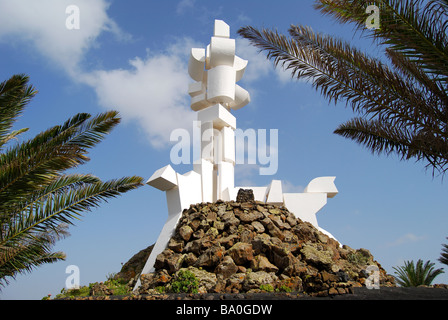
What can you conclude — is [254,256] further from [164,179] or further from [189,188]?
[164,179]

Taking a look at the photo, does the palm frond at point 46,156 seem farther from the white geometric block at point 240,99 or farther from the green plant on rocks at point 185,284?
the white geometric block at point 240,99

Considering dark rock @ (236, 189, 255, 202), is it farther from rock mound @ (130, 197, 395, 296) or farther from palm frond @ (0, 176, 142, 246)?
palm frond @ (0, 176, 142, 246)

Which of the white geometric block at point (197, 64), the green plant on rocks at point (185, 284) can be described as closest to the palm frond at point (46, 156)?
the green plant on rocks at point (185, 284)

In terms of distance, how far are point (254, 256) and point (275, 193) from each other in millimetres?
3723

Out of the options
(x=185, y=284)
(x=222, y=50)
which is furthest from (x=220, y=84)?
(x=185, y=284)

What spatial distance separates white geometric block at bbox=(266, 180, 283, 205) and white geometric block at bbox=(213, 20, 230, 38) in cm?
574

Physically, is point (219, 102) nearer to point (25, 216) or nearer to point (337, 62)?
point (337, 62)

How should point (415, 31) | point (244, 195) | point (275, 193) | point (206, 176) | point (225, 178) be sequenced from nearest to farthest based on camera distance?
1. point (415, 31)
2. point (244, 195)
3. point (206, 176)
4. point (225, 178)
5. point (275, 193)

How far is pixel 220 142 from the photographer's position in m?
14.8

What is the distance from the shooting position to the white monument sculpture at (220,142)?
1415 centimetres

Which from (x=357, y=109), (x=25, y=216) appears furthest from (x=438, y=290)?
(x=25, y=216)

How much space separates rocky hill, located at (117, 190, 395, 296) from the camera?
32.6 ft
